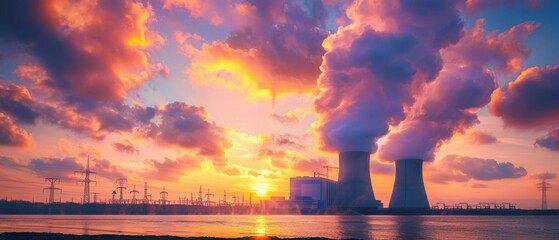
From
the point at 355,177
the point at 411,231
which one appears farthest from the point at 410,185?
the point at 411,231

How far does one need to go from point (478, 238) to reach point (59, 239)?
5306cm

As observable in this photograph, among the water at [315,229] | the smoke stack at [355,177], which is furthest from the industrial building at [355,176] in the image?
the water at [315,229]

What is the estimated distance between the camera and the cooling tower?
477ft

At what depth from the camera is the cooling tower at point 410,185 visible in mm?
145375

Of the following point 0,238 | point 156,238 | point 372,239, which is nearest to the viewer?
point 0,238

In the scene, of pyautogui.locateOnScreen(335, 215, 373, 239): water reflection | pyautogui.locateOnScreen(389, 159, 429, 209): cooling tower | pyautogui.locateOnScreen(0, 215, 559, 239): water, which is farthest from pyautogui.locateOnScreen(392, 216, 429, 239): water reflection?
pyautogui.locateOnScreen(389, 159, 429, 209): cooling tower

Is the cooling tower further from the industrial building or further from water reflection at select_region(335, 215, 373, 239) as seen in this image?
water reflection at select_region(335, 215, 373, 239)

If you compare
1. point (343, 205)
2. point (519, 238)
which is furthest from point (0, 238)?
point (343, 205)

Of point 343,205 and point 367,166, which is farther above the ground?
point 367,166

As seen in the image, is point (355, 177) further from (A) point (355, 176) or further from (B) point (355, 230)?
(B) point (355, 230)

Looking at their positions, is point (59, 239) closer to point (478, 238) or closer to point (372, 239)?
point (372, 239)

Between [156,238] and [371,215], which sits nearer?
[156,238]

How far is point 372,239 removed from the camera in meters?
62.6

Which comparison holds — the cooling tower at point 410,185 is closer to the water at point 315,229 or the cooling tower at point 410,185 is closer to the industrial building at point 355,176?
the industrial building at point 355,176
